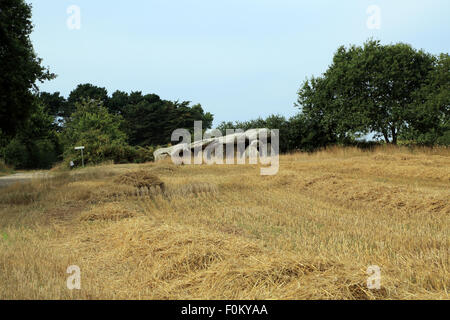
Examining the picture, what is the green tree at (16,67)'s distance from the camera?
16156 mm

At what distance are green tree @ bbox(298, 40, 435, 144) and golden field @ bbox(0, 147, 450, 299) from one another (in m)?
12.9

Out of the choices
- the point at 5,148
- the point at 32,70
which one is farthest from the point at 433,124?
the point at 5,148

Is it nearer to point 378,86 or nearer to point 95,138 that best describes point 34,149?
point 95,138

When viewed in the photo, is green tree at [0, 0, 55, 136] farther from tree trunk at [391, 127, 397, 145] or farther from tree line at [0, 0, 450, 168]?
tree trunk at [391, 127, 397, 145]

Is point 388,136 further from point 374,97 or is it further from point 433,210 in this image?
point 433,210

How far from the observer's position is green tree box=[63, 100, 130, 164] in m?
28.3

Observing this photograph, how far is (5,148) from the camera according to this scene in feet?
118

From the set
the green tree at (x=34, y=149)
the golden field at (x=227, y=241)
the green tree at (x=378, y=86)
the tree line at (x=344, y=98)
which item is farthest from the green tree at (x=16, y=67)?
the green tree at (x=378, y=86)

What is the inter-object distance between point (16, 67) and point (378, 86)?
802 inches

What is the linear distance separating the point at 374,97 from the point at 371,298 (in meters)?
23.3

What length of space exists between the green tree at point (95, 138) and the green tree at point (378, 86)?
642 inches

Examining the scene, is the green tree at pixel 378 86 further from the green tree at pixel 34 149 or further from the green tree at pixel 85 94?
the green tree at pixel 85 94

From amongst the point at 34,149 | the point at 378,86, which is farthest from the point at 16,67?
the point at 34,149
